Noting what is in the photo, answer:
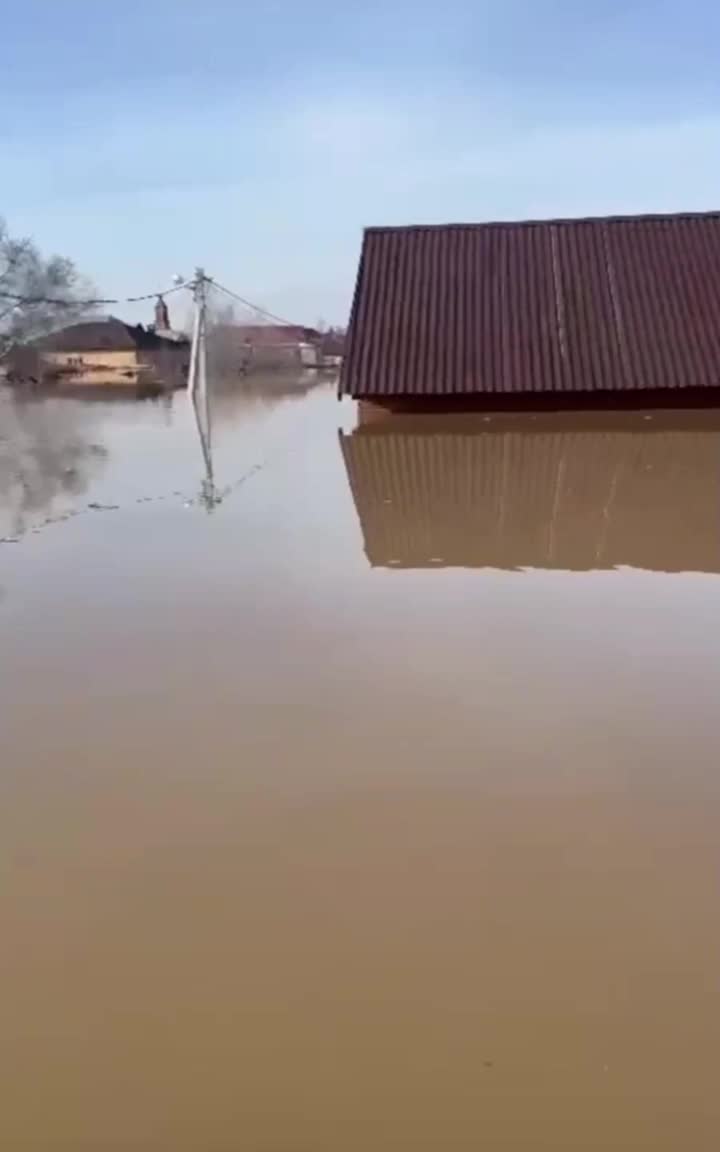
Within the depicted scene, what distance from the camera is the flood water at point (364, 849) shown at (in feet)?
6.11

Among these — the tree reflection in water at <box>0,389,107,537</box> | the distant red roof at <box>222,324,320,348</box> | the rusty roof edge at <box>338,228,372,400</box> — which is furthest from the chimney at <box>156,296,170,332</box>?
the rusty roof edge at <box>338,228,372,400</box>

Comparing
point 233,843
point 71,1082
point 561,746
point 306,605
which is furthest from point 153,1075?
point 306,605

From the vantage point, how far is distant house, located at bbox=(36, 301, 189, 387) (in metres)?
44.3

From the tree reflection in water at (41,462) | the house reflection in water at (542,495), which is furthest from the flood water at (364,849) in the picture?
the tree reflection in water at (41,462)

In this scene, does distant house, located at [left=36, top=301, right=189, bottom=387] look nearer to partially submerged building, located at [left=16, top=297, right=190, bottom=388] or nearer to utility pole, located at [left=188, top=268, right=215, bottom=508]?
partially submerged building, located at [left=16, top=297, right=190, bottom=388]

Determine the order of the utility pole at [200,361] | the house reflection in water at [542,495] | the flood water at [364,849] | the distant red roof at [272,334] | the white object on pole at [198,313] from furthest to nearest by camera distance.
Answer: the distant red roof at [272,334] < the white object on pole at [198,313] < the utility pole at [200,361] < the house reflection in water at [542,495] < the flood water at [364,849]

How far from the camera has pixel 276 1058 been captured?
1.94 meters

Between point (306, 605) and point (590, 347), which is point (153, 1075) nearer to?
point (306, 605)

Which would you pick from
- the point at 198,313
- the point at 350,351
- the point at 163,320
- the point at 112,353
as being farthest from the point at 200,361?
the point at 163,320

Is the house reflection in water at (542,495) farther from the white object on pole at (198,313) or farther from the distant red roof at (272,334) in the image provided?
the distant red roof at (272,334)

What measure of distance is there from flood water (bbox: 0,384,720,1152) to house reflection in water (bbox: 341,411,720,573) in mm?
89

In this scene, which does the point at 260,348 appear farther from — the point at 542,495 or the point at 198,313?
the point at 542,495

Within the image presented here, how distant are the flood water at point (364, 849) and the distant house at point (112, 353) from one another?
3939 centimetres

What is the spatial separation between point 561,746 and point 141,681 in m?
1.62
